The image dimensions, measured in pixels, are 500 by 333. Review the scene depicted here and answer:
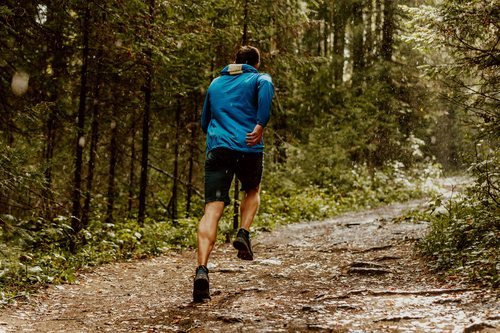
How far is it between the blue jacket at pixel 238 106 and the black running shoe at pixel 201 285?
126 centimetres

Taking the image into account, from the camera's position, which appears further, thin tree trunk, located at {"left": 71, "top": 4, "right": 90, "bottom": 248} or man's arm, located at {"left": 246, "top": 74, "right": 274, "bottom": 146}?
thin tree trunk, located at {"left": 71, "top": 4, "right": 90, "bottom": 248}

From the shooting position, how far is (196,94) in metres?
14.5

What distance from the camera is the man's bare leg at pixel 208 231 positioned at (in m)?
4.68

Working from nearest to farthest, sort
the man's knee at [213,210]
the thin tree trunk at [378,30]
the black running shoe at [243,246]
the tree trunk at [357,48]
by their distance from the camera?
the man's knee at [213,210] < the black running shoe at [243,246] < the tree trunk at [357,48] < the thin tree trunk at [378,30]

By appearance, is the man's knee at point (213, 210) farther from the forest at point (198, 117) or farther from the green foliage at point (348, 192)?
the green foliage at point (348, 192)

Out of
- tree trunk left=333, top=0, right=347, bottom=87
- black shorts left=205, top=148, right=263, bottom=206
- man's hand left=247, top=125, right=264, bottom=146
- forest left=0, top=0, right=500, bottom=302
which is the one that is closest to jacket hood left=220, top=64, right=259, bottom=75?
man's hand left=247, top=125, right=264, bottom=146

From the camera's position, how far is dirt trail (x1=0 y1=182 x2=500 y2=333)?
3805mm

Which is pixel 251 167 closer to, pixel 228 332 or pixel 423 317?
pixel 228 332

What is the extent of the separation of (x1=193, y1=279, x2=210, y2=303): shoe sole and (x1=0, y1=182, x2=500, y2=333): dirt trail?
9 centimetres

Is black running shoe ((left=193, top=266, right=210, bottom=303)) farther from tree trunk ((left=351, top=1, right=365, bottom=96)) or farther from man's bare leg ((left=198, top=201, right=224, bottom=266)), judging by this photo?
tree trunk ((left=351, top=1, right=365, bottom=96))

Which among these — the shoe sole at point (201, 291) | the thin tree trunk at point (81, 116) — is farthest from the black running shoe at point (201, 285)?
the thin tree trunk at point (81, 116)

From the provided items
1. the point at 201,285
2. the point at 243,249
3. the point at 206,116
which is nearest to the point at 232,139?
the point at 206,116

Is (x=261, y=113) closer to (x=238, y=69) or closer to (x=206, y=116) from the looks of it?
(x=238, y=69)

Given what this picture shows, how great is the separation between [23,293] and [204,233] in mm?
2334
